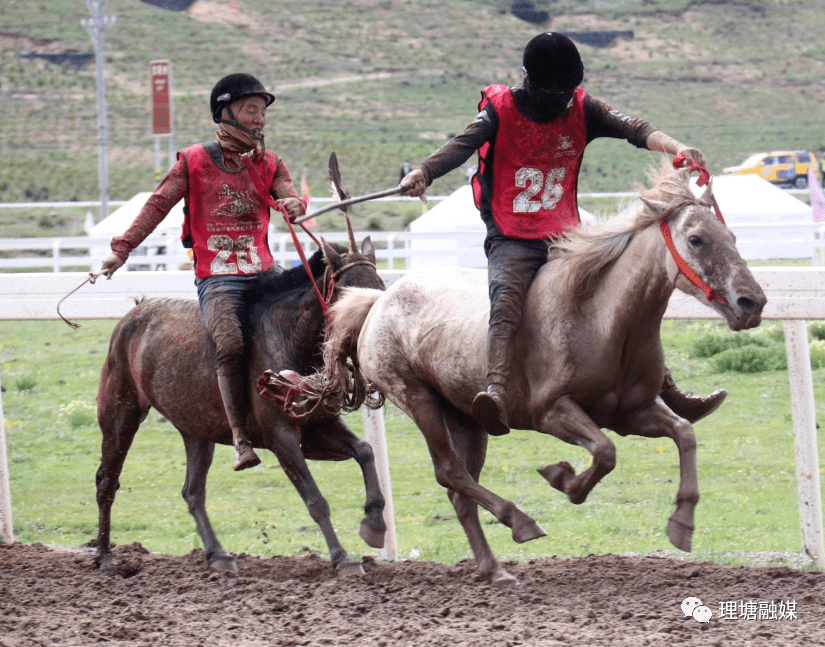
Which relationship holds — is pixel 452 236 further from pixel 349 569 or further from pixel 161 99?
pixel 161 99

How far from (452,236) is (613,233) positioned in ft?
44.3

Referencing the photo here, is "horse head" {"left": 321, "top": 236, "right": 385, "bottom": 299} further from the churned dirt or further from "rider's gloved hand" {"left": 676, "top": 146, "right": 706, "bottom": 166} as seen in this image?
"rider's gloved hand" {"left": 676, "top": 146, "right": 706, "bottom": 166}

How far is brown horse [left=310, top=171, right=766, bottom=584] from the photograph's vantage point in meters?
4.68

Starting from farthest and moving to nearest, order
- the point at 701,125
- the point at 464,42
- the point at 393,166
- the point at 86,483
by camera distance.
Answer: the point at 464,42, the point at 701,125, the point at 393,166, the point at 86,483

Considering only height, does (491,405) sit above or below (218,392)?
above

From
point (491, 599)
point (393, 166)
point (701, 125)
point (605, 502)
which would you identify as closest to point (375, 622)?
point (491, 599)

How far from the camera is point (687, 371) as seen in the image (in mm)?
10562

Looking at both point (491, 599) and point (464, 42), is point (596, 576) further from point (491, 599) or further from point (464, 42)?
point (464, 42)

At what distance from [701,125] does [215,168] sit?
183 ft

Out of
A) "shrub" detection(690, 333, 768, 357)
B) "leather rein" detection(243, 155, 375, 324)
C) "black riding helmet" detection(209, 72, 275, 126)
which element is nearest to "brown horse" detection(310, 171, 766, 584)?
"leather rein" detection(243, 155, 375, 324)

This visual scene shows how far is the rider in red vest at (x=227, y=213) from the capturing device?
6145 mm

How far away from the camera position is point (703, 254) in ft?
15.0

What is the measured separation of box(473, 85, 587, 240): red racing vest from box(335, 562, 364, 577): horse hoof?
1.80 metres

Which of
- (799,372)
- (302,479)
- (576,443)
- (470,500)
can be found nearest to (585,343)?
(576,443)
